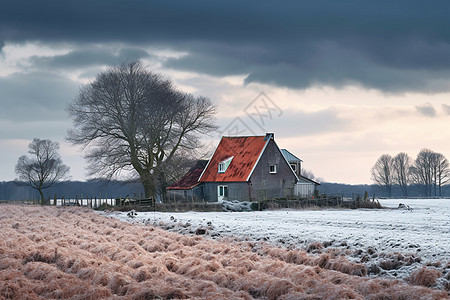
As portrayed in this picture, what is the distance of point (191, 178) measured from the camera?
179 feet

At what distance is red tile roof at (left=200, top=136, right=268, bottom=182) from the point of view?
167 feet

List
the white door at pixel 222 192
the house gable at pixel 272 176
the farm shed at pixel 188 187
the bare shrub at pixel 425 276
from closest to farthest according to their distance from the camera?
the bare shrub at pixel 425 276 < the house gable at pixel 272 176 < the white door at pixel 222 192 < the farm shed at pixel 188 187

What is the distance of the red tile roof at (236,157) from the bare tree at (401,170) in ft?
221

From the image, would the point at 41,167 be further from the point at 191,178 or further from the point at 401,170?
the point at 401,170

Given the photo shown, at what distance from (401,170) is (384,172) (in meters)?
3.57

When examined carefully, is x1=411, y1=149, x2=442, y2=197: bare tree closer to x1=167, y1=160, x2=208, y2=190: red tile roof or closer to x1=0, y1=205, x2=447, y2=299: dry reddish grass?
x1=167, y1=160, x2=208, y2=190: red tile roof

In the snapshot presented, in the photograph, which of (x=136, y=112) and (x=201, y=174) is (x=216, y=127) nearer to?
(x=201, y=174)

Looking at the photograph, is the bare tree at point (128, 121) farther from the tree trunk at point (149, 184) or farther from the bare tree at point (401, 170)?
the bare tree at point (401, 170)

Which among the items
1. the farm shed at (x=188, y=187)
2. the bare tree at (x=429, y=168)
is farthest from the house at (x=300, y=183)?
the bare tree at (x=429, y=168)

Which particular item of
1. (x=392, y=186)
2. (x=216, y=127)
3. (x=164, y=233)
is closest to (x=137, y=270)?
(x=164, y=233)

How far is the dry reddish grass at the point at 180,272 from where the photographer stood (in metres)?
11.4

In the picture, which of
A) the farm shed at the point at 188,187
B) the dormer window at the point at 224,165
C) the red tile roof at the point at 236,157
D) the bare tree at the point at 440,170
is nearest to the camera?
the red tile roof at the point at 236,157

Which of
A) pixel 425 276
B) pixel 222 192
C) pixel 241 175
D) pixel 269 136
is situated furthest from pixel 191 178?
pixel 425 276

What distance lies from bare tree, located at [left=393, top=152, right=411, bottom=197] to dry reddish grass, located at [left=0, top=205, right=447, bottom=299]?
10042 cm
